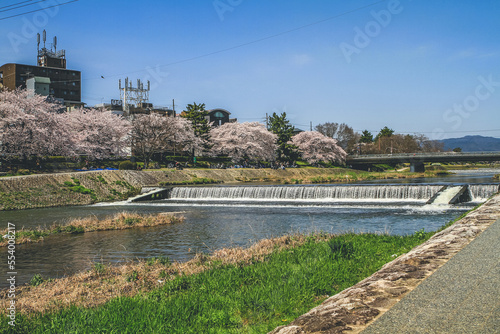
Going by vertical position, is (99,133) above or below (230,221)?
above

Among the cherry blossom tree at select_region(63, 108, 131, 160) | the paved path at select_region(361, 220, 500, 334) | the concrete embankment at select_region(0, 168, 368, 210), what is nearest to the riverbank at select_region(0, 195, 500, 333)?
the paved path at select_region(361, 220, 500, 334)

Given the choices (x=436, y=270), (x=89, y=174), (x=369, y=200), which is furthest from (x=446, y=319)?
(x=89, y=174)

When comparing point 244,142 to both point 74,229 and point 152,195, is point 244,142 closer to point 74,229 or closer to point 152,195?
point 152,195

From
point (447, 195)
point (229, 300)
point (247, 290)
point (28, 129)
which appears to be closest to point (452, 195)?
point (447, 195)

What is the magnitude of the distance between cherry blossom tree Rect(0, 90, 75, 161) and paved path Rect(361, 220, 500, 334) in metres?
47.9

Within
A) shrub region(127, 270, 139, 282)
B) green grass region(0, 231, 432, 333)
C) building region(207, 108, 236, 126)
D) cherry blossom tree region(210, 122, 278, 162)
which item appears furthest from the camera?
building region(207, 108, 236, 126)

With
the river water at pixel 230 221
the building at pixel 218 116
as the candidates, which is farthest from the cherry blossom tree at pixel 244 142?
the river water at pixel 230 221

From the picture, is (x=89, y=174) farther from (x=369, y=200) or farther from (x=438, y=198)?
(x=438, y=198)

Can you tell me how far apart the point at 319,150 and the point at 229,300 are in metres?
85.4

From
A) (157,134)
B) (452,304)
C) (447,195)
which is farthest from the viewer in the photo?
(157,134)

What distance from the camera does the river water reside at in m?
14.5

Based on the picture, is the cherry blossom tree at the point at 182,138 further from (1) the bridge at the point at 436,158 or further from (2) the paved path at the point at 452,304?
(2) the paved path at the point at 452,304

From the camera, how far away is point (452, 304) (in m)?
4.42

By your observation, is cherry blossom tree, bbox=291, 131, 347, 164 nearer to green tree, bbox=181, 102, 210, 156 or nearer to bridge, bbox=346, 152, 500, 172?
bridge, bbox=346, 152, 500, 172
